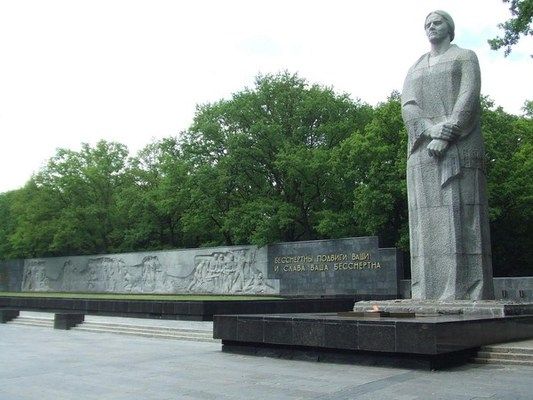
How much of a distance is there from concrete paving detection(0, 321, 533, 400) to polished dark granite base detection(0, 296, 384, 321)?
6422mm

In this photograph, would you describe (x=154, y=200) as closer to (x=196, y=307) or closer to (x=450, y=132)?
(x=196, y=307)

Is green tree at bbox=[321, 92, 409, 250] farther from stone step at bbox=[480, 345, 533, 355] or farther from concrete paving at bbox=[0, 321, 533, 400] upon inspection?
stone step at bbox=[480, 345, 533, 355]

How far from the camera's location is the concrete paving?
6.88 meters

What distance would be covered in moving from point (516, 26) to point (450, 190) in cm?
638

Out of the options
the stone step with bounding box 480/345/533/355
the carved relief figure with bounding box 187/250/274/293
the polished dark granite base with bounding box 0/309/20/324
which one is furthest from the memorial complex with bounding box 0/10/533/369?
the carved relief figure with bounding box 187/250/274/293

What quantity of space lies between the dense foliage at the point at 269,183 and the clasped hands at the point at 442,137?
1287cm

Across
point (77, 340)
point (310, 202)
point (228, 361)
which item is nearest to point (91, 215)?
point (310, 202)

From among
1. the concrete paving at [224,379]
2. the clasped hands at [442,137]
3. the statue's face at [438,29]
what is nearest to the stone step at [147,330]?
the concrete paving at [224,379]

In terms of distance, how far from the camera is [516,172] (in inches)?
999

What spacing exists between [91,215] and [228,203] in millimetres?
12915

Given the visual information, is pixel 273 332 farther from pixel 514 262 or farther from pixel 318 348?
pixel 514 262

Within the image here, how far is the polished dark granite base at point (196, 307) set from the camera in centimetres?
1805

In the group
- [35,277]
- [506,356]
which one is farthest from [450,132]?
[35,277]

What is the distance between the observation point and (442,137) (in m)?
11.7
